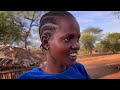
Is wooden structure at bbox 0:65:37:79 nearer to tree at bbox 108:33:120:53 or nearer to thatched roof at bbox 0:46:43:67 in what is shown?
thatched roof at bbox 0:46:43:67

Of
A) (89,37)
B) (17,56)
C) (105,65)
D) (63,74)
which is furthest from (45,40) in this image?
(105,65)

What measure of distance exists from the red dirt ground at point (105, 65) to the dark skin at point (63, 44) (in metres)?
0.43

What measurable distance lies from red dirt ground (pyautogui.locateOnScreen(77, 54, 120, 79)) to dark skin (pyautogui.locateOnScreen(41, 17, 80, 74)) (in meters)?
0.43

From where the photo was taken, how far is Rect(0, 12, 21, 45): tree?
214 centimetres

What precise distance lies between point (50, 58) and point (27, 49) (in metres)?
0.49

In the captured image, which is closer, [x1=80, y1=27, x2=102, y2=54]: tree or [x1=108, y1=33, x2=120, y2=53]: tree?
[x1=80, y1=27, x2=102, y2=54]: tree

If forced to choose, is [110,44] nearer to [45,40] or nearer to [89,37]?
[89,37]

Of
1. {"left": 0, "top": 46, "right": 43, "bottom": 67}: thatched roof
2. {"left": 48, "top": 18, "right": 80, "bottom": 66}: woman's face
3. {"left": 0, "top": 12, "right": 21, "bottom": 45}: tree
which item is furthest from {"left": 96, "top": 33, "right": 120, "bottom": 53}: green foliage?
{"left": 0, "top": 12, "right": 21, "bottom": 45}: tree

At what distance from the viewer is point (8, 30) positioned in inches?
85.4

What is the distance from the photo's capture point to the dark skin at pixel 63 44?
172cm

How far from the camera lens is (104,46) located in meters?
2.29

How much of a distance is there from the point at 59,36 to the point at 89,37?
24.2 inches
